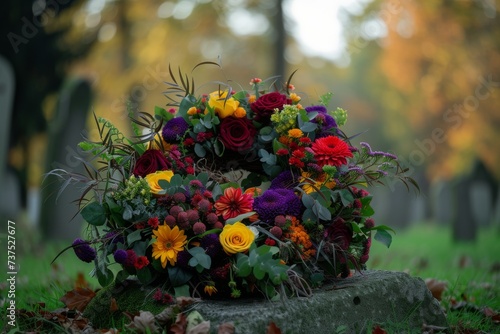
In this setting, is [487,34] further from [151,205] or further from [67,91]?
[151,205]

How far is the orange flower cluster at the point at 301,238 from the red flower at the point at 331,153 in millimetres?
378

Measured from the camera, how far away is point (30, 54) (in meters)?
13.8

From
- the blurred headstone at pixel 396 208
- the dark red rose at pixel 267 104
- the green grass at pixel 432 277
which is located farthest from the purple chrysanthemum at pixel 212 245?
the blurred headstone at pixel 396 208

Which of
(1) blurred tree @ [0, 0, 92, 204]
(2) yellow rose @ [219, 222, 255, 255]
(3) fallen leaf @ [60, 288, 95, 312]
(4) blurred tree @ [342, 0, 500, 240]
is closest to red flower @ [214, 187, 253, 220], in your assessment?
(2) yellow rose @ [219, 222, 255, 255]

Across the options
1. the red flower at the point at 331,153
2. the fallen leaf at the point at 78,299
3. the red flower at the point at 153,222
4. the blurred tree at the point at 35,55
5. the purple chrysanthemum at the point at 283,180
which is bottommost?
the fallen leaf at the point at 78,299

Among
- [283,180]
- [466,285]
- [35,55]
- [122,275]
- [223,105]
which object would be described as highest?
[35,55]

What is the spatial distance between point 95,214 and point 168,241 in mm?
466

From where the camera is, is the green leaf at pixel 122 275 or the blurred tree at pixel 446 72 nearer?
the green leaf at pixel 122 275

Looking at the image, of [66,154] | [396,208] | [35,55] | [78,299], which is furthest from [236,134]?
[396,208]

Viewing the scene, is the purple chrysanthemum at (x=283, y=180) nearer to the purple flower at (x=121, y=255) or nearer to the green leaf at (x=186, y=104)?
the green leaf at (x=186, y=104)

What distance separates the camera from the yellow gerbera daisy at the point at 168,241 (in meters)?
3.02

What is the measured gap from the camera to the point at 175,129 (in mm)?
3646

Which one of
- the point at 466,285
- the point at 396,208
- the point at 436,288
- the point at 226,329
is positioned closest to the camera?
the point at 226,329

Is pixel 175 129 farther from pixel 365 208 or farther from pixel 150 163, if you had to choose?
pixel 365 208
